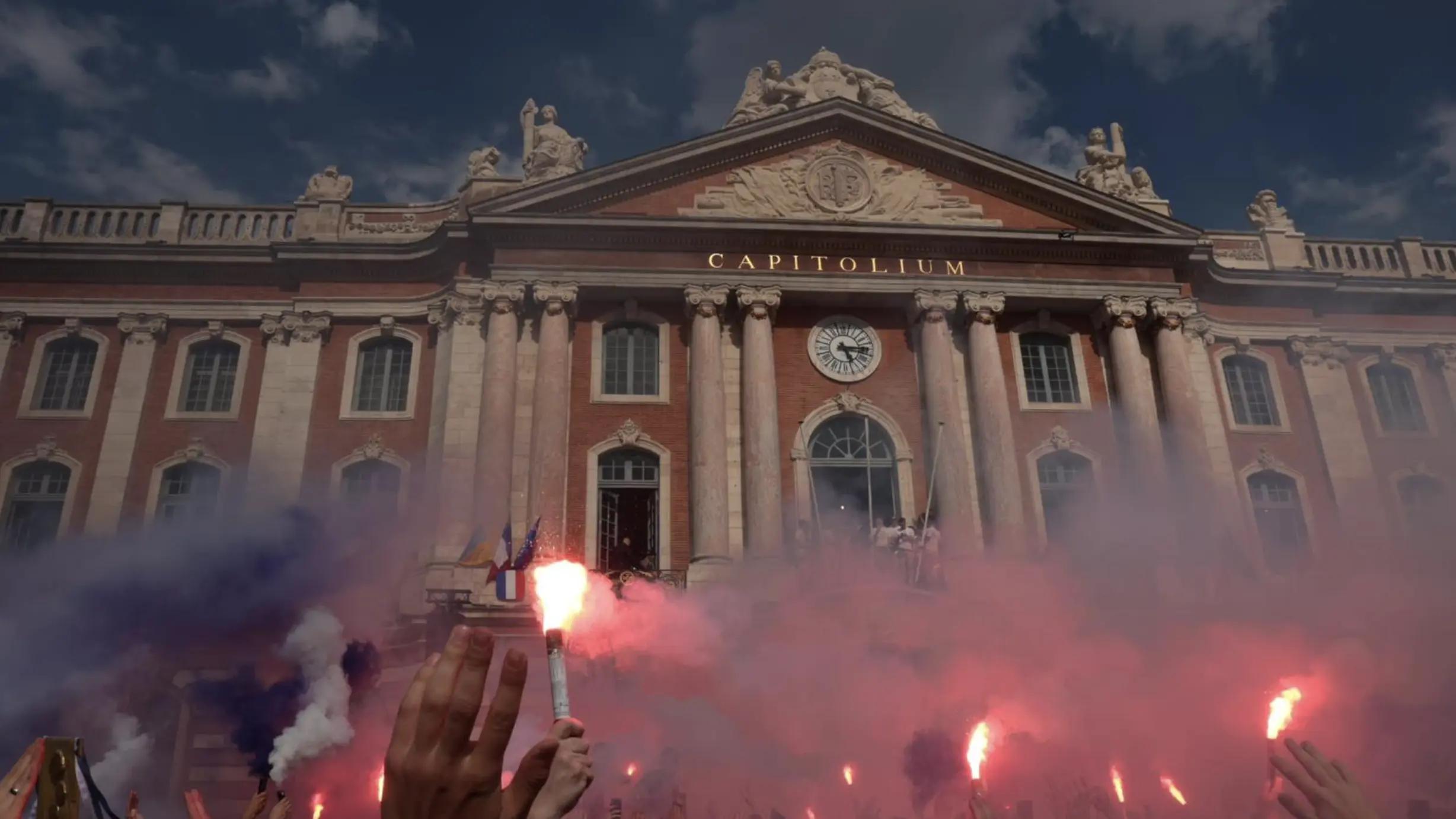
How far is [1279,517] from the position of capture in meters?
24.7

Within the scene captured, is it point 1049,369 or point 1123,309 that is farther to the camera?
point 1049,369

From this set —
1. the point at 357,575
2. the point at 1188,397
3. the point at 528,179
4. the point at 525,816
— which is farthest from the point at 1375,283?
the point at 525,816

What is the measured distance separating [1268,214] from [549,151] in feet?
63.7

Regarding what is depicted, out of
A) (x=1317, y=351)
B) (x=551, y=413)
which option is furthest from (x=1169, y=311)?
(x=551, y=413)

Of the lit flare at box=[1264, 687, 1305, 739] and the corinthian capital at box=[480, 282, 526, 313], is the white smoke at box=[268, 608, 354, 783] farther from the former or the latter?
the lit flare at box=[1264, 687, 1305, 739]

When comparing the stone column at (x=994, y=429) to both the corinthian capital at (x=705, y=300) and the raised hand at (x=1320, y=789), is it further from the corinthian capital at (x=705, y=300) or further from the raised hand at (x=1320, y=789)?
the raised hand at (x=1320, y=789)

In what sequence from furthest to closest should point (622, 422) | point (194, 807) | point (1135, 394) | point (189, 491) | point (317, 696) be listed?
point (1135, 394) → point (189, 491) → point (622, 422) → point (317, 696) → point (194, 807)

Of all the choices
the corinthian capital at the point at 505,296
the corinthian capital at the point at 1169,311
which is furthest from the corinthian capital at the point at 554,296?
the corinthian capital at the point at 1169,311

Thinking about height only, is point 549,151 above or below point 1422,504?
above

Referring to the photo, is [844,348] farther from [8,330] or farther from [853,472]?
[8,330]

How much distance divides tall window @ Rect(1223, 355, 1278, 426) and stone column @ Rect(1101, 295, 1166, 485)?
9.63 feet

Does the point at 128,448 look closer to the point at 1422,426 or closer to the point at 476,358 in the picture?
the point at 476,358

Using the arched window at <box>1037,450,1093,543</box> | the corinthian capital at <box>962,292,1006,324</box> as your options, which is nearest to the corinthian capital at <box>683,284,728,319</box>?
the corinthian capital at <box>962,292,1006,324</box>

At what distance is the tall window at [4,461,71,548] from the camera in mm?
23109
